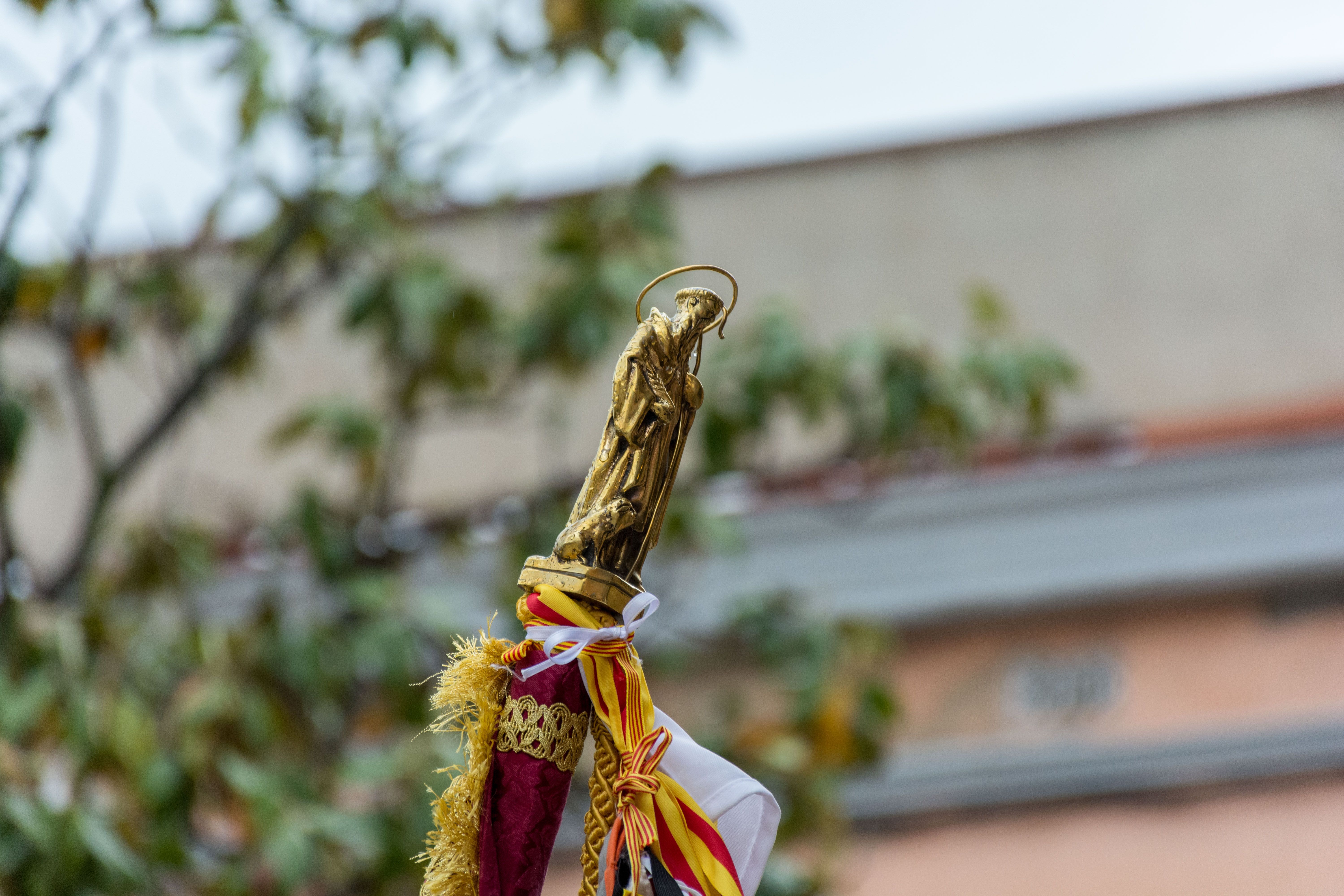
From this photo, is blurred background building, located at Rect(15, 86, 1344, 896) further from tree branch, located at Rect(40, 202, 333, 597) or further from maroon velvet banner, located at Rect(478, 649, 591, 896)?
maroon velvet banner, located at Rect(478, 649, 591, 896)

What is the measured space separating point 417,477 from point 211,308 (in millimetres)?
955

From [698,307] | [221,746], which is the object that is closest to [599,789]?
[698,307]

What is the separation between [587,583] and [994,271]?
2799mm

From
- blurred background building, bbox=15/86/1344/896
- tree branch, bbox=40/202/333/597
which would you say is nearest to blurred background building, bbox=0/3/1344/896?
blurred background building, bbox=15/86/1344/896

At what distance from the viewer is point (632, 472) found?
0.82 m

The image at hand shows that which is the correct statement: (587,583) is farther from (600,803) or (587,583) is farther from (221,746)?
(221,746)

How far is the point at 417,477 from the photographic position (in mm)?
3576

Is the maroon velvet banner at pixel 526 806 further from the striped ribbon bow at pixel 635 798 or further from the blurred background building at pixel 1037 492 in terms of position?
the blurred background building at pixel 1037 492

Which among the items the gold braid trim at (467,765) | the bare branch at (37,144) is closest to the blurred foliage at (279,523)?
the bare branch at (37,144)

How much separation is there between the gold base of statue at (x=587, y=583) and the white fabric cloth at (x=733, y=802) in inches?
2.9

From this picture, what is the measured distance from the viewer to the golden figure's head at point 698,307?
843 mm

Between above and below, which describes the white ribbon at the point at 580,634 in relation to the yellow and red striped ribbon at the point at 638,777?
above

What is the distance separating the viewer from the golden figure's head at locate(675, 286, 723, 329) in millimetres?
843

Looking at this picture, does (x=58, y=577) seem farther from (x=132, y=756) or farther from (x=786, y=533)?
(x=786, y=533)
